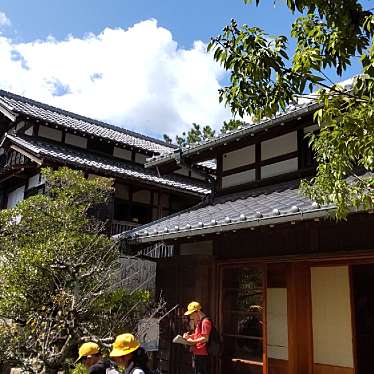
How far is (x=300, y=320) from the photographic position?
7824 mm

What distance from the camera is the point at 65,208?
30.2 feet

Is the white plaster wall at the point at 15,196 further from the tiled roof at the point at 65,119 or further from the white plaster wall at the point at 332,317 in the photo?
the white plaster wall at the point at 332,317

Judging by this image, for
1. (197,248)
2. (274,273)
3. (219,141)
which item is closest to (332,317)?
(274,273)

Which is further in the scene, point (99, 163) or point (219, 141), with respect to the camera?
point (99, 163)

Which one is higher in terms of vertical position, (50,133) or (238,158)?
(50,133)

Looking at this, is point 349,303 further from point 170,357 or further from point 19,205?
point 19,205

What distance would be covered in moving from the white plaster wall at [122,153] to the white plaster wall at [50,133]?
2.48m

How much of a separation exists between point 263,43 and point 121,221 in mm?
12997

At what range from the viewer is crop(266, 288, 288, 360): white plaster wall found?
25.6 ft

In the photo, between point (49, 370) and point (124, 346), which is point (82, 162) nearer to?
point (49, 370)

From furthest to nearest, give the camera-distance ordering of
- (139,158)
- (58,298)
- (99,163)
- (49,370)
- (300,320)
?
(139,158)
(99,163)
(300,320)
(58,298)
(49,370)

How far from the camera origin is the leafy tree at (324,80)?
3301mm

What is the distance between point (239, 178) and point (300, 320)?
3308 mm

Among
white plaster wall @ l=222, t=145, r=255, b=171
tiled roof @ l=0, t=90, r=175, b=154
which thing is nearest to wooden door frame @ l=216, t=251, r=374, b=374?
white plaster wall @ l=222, t=145, r=255, b=171
